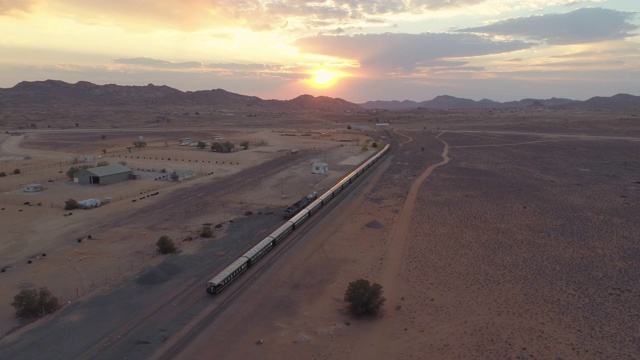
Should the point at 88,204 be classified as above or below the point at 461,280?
above

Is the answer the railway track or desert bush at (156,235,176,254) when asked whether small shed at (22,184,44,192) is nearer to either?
desert bush at (156,235,176,254)

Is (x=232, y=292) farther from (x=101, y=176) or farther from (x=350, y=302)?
(x=101, y=176)

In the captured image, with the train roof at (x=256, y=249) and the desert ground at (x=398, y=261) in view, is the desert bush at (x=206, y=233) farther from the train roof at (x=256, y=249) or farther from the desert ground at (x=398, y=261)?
the train roof at (x=256, y=249)

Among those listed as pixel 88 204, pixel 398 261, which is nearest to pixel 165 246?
pixel 398 261

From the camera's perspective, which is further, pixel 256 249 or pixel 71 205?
pixel 71 205

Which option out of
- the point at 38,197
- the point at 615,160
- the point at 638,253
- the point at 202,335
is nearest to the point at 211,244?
the point at 202,335

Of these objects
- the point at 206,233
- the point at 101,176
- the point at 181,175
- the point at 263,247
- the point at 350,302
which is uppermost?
the point at 101,176

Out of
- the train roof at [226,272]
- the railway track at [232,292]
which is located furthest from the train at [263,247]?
the railway track at [232,292]
